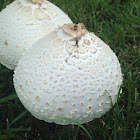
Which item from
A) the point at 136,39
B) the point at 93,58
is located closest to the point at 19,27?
the point at 93,58

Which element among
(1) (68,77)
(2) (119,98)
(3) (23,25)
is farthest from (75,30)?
(2) (119,98)

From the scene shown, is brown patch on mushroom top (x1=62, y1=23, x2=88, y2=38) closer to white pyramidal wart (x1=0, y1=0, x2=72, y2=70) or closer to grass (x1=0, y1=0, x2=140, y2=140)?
white pyramidal wart (x1=0, y1=0, x2=72, y2=70)

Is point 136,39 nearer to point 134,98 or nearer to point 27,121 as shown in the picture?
point 134,98

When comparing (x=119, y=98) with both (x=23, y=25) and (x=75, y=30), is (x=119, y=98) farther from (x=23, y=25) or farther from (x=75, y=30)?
(x=23, y=25)

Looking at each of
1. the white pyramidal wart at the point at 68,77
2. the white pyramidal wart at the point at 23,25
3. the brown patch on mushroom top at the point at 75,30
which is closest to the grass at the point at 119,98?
the white pyramidal wart at the point at 68,77

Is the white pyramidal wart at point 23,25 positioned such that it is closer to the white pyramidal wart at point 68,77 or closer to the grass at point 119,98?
the white pyramidal wart at point 68,77
